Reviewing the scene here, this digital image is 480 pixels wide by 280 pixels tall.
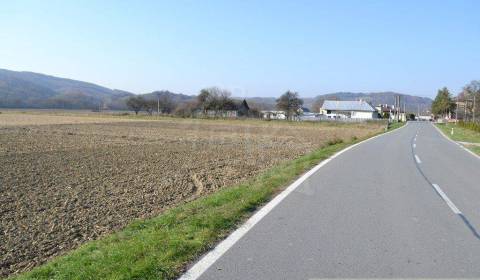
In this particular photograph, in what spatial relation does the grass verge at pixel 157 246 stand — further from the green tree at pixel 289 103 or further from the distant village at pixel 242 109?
the green tree at pixel 289 103

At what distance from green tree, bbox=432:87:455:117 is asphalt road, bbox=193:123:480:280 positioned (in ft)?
428

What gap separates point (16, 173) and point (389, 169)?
12.0 meters

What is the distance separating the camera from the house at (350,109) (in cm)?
12862

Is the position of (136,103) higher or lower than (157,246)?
higher

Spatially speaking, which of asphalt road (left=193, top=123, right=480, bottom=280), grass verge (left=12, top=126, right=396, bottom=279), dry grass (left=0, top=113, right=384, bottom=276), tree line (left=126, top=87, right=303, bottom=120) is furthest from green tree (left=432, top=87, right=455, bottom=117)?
grass verge (left=12, top=126, right=396, bottom=279)

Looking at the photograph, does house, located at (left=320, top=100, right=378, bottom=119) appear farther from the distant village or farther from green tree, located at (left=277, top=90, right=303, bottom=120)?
green tree, located at (left=277, top=90, right=303, bottom=120)

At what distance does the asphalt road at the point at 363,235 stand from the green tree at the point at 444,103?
13040 cm

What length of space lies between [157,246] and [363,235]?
2753mm

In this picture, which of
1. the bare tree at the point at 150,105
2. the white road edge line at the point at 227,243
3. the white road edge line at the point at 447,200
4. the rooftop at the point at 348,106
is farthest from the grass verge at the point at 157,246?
the rooftop at the point at 348,106

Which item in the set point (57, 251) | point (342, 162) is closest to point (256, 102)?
point (342, 162)

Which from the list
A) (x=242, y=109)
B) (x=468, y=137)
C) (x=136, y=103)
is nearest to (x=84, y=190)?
(x=468, y=137)

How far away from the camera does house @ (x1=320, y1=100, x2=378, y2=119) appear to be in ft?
422

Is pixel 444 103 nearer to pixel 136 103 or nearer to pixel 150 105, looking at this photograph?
pixel 150 105

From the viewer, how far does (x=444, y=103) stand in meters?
130
